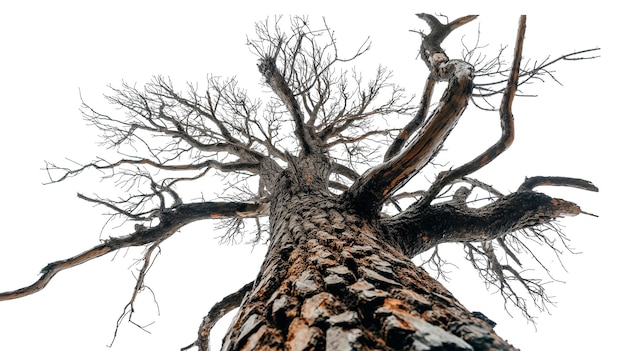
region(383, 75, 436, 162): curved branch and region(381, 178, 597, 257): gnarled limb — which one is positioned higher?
region(383, 75, 436, 162): curved branch

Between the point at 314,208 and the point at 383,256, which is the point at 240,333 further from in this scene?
the point at 314,208

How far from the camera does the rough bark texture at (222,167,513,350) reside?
31.1 inches

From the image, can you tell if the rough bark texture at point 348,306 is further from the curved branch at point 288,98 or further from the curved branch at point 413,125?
the curved branch at point 288,98

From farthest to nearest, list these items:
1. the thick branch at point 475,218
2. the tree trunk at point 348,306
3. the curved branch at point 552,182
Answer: the curved branch at point 552,182
the thick branch at point 475,218
the tree trunk at point 348,306

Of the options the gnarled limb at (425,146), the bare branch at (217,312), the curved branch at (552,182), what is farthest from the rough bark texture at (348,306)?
the curved branch at (552,182)

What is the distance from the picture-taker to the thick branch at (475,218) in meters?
2.42

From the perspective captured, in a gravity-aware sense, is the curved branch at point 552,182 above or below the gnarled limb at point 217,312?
above

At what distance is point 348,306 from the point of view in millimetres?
988

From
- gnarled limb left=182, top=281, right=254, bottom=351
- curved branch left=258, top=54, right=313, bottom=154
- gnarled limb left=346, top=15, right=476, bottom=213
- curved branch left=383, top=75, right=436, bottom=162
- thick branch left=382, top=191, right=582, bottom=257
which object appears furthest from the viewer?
curved branch left=258, top=54, right=313, bottom=154

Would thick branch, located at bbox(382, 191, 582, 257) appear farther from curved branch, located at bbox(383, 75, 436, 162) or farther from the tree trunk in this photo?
the tree trunk

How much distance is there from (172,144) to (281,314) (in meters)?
4.26

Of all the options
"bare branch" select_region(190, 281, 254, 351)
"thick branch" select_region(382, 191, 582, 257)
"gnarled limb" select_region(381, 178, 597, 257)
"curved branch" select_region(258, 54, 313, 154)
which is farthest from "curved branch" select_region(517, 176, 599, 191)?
"bare branch" select_region(190, 281, 254, 351)

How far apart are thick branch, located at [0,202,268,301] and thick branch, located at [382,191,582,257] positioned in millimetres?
1456

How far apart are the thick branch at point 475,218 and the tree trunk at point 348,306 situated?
0.78m
